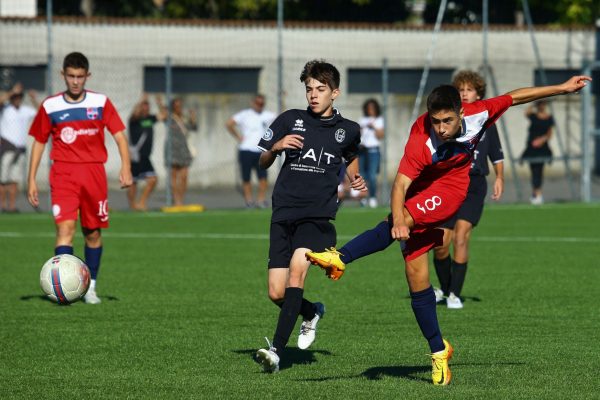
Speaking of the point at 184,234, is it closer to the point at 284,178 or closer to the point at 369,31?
the point at 284,178

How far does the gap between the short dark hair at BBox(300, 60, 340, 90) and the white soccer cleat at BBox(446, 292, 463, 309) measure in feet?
11.5

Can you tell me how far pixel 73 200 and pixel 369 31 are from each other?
69.3 feet

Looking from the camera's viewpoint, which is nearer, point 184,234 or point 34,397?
point 34,397

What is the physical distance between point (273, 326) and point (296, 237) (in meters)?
2.04

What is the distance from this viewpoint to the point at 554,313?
414 inches

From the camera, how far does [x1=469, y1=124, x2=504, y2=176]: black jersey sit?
11203 millimetres

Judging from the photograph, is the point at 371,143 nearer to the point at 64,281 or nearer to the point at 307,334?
the point at 64,281

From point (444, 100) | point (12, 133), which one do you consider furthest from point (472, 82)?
point (12, 133)

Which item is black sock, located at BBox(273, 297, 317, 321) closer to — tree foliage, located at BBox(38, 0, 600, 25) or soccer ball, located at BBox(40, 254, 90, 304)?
soccer ball, located at BBox(40, 254, 90, 304)

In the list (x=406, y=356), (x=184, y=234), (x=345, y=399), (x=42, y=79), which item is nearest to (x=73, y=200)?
(x=406, y=356)

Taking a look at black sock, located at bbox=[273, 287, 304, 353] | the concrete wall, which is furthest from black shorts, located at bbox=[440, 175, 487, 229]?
the concrete wall

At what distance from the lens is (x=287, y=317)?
779 centimetres

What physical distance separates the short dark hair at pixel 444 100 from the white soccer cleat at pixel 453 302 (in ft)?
13.2

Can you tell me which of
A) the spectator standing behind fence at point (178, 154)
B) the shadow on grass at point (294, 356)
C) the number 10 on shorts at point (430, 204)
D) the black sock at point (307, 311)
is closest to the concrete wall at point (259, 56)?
the spectator standing behind fence at point (178, 154)
